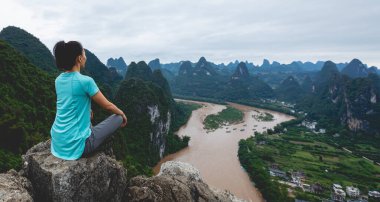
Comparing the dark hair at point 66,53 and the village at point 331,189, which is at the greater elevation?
the dark hair at point 66,53

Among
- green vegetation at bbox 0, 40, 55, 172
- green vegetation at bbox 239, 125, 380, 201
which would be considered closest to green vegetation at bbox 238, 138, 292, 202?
green vegetation at bbox 239, 125, 380, 201

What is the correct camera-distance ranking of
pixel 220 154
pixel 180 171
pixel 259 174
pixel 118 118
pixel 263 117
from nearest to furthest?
pixel 118 118, pixel 180 171, pixel 259 174, pixel 220 154, pixel 263 117

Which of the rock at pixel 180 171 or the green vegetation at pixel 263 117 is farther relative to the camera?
the green vegetation at pixel 263 117

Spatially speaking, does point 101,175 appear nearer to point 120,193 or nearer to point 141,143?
point 120,193

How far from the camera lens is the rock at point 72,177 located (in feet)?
9.08

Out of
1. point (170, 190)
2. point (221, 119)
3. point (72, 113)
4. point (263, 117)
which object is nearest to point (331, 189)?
point (170, 190)

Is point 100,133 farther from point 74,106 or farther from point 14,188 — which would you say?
point 14,188

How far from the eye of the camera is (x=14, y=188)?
278cm

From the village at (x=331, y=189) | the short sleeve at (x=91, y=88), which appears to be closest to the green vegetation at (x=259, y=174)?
the village at (x=331, y=189)

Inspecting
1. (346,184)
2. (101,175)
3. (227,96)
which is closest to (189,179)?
(101,175)

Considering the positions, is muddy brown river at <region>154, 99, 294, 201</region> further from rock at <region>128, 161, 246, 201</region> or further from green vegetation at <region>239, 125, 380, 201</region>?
rock at <region>128, 161, 246, 201</region>

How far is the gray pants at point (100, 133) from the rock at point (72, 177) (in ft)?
0.47

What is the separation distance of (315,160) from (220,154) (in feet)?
29.5

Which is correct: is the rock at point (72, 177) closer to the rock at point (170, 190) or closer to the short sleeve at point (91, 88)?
the rock at point (170, 190)
